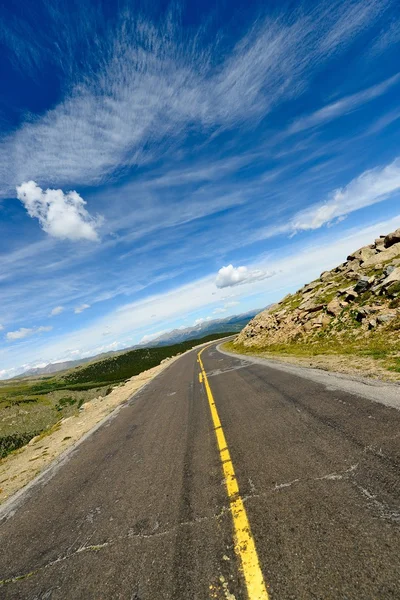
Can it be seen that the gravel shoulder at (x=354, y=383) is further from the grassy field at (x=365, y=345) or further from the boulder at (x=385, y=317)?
the boulder at (x=385, y=317)

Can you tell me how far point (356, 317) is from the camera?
54.2ft

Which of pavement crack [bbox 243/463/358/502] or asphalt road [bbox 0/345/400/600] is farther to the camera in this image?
pavement crack [bbox 243/463/358/502]

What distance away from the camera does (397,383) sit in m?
6.87

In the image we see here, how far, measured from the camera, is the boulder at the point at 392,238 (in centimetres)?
2631

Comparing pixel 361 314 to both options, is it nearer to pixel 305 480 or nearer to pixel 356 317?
pixel 356 317

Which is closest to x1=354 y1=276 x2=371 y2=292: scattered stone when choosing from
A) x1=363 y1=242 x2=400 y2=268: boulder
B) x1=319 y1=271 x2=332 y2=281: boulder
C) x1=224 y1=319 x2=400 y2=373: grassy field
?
x1=224 y1=319 x2=400 y2=373: grassy field

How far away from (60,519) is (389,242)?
3227cm

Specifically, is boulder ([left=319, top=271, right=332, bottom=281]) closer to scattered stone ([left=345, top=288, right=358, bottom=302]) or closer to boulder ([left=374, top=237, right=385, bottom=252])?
boulder ([left=374, top=237, right=385, bottom=252])

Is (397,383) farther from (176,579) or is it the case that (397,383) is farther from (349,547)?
(176,579)

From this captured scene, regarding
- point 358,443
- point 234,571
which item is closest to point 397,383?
point 358,443

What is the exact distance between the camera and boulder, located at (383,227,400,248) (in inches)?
1036

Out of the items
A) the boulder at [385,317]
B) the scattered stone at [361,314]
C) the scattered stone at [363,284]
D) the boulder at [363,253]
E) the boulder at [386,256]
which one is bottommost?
the boulder at [385,317]

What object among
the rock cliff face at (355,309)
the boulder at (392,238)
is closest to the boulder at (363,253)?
the rock cliff face at (355,309)

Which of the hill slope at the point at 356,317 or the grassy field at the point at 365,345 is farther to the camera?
the hill slope at the point at 356,317
